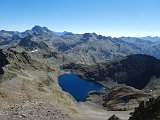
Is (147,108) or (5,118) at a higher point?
(147,108)

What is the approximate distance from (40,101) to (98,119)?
28.7m

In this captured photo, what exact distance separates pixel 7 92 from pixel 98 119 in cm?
4556

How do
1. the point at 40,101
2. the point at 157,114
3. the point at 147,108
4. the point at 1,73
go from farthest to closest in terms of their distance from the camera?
1. the point at 1,73
2. the point at 40,101
3. the point at 147,108
4. the point at 157,114

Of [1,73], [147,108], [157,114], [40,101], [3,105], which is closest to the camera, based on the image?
[157,114]

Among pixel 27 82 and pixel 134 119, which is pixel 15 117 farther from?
pixel 27 82

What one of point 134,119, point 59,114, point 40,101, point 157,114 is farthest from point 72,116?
point 157,114

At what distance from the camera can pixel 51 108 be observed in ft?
440

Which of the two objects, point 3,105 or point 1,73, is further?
point 1,73

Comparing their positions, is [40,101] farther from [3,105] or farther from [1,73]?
[1,73]

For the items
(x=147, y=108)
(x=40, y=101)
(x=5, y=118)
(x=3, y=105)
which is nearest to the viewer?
(x=147, y=108)

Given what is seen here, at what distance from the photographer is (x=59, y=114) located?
424 feet

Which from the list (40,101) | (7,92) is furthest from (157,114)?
(7,92)

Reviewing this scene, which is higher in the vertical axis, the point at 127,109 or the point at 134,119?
the point at 134,119

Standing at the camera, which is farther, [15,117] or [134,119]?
[15,117]
